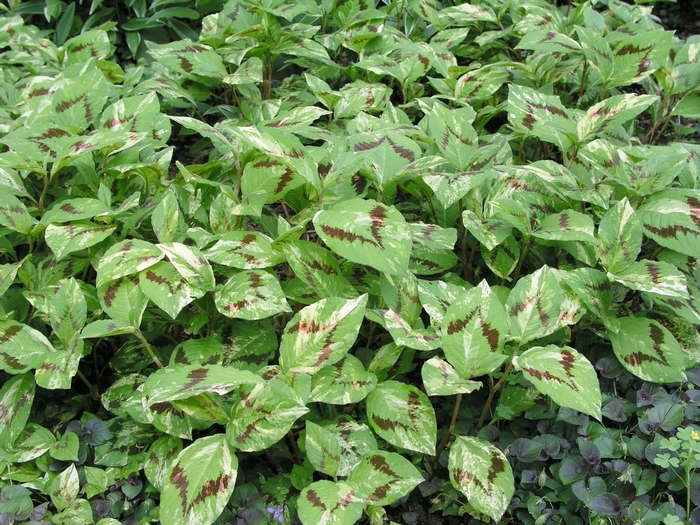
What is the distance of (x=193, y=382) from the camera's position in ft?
5.34

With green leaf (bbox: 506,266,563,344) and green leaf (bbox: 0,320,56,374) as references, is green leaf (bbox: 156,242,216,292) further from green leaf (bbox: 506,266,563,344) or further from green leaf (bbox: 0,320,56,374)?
green leaf (bbox: 506,266,563,344)

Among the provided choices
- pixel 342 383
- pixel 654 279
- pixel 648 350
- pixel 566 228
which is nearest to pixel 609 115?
pixel 566 228

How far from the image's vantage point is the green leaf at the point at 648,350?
194cm

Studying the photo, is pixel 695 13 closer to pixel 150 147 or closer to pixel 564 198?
pixel 564 198

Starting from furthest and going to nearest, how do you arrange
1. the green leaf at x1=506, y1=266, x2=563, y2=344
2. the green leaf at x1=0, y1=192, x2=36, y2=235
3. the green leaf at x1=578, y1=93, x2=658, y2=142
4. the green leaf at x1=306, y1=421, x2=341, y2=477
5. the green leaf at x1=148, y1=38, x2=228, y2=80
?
the green leaf at x1=148, y1=38, x2=228, y2=80, the green leaf at x1=578, y1=93, x2=658, y2=142, the green leaf at x1=0, y1=192, x2=36, y2=235, the green leaf at x1=506, y1=266, x2=563, y2=344, the green leaf at x1=306, y1=421, x2=341, y2=477

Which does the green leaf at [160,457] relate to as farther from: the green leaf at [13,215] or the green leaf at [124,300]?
the green leaf at [13,215]

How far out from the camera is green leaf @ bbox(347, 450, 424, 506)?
171 centimetres

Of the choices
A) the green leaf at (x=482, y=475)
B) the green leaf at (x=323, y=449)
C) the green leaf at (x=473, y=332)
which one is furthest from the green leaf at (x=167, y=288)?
the green leaf at (x=482, y=475)

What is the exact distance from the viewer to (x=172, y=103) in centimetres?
311

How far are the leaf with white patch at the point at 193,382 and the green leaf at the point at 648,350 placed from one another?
1.11 meters

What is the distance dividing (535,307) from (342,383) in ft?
1.87

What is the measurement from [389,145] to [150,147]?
3.21ft

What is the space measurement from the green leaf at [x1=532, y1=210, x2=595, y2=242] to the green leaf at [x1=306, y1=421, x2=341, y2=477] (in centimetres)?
85

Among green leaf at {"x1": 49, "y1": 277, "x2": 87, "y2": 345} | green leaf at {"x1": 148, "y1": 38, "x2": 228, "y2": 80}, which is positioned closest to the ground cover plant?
green leaf at {"x1": 49, "y1": 277, "x2": 87, "y2": 345}
